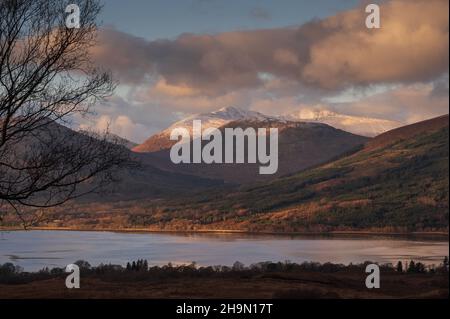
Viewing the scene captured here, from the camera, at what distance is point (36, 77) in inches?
867

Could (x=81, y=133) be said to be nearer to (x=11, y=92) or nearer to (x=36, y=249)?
(x=11, y=92)

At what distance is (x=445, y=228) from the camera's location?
196m

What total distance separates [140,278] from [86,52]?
1710 centimetres

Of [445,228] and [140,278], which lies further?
[445,228]

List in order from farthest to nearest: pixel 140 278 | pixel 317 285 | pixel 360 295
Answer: pixel 140 278
pixel 317 285
pixel 360 295

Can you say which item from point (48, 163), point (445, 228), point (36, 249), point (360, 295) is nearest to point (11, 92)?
point (48, 163)

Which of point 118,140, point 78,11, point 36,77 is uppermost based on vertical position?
point 78,11

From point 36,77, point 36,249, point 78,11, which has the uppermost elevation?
point 78,11

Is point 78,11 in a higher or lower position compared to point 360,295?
higher

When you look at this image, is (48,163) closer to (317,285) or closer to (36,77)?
(36,77)

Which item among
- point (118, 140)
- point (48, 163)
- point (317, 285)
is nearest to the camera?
point (48, 163)
